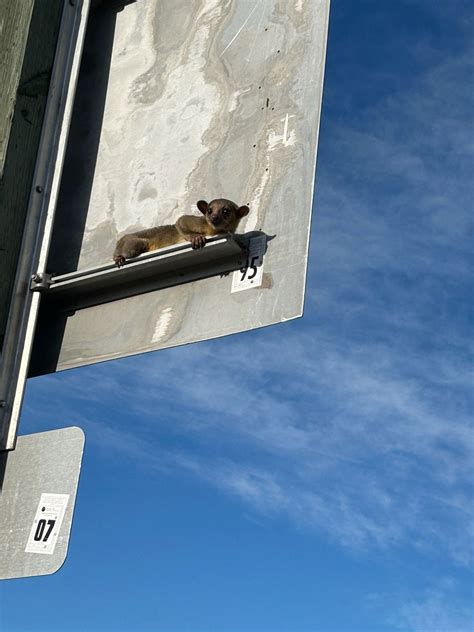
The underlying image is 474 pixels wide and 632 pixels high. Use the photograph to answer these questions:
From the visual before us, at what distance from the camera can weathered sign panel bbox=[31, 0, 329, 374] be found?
359 cm

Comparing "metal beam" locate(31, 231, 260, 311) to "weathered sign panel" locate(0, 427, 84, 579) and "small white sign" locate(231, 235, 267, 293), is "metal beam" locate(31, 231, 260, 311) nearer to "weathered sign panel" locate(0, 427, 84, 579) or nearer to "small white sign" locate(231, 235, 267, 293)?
"small white sign" locate(231, 235, 267, 293)

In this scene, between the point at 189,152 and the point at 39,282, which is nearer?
the point at 39,282

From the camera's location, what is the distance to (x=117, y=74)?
448 centimetres

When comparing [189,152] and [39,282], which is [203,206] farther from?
[39,282]

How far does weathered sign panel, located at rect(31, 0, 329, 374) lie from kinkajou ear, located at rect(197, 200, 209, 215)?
0.04 metres

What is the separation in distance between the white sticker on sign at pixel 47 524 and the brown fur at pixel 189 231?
101 centimetres

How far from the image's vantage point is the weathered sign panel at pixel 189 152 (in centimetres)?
359

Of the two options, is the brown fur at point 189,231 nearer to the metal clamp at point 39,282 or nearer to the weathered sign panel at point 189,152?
the weathered sign panel at point 189,152

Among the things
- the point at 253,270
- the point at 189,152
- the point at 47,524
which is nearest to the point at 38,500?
the point at 47,524

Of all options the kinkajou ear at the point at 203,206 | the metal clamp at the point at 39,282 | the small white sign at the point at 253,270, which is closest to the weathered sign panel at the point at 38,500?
the metal clamp at the point at 39,282

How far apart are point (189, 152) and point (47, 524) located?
1591mm

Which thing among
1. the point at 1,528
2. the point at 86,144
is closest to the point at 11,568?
the point at 1,528

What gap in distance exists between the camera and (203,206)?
3.82m

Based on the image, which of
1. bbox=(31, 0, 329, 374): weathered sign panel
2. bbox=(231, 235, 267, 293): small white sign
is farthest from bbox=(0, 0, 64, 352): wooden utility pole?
bbox=(231, 235, 267, 293): small white sign
